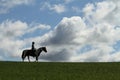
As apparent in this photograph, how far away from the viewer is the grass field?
124ft

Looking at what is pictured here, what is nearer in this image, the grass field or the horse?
the grass field

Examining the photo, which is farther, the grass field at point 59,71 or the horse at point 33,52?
the horse at point 33,52

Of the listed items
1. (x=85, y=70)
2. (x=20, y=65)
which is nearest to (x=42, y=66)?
(x=20, y=65)

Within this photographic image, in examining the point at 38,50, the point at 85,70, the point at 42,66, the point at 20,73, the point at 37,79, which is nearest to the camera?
the point at 37,79

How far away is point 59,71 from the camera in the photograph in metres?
43.7

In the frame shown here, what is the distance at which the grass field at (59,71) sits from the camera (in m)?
37.8

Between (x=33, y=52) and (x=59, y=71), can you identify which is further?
(x=33, y=52)

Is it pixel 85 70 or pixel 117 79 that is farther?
pixel 85 70

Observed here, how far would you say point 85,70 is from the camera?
148 feet

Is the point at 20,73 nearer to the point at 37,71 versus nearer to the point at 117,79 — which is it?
the point at 37,71

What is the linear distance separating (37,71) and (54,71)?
5.98 ft

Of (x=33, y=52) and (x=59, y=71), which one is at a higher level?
(x=33, y=52)

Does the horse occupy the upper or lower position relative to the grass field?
upper

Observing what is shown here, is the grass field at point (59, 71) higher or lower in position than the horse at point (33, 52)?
lower
